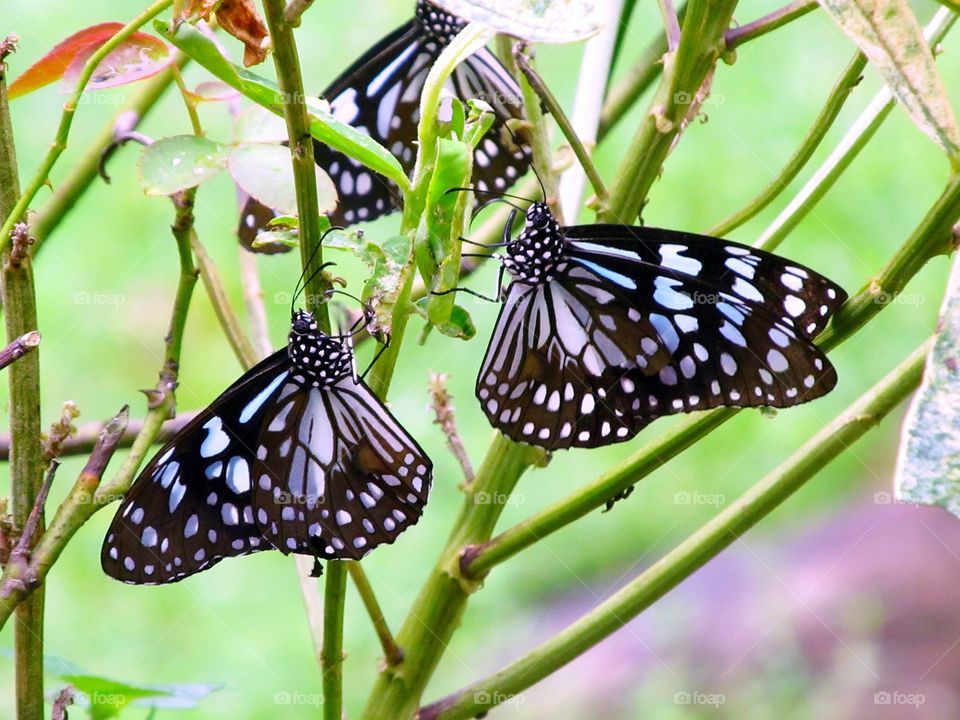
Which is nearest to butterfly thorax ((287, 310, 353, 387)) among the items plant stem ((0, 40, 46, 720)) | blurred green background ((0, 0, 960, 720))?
plant stem ((0, 40, 46, 720))

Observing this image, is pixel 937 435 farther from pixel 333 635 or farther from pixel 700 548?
pixel 333 635

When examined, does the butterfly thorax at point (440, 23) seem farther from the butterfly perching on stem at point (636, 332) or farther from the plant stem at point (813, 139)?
the plant stem at point (813, 139)

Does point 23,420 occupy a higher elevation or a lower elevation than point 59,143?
lower

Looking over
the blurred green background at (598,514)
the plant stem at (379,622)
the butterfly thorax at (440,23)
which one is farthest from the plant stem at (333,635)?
the blurred green background at (598,514)

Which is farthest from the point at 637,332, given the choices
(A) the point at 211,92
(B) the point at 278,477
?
(A) the point at 211,92

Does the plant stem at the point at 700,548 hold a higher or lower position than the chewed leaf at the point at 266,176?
lower
